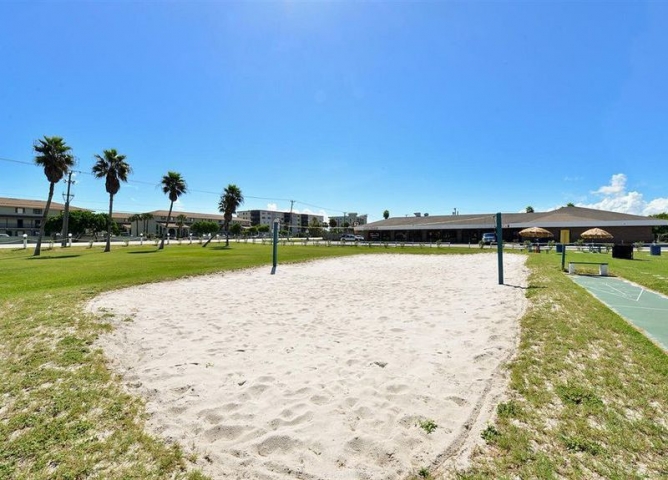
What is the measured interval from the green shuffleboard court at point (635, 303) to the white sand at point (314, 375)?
80.5 inches

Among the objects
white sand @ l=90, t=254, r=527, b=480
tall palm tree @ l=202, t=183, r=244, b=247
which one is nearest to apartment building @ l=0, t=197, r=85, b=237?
tall palm tree @ l=202, t=183, r=244, b=247

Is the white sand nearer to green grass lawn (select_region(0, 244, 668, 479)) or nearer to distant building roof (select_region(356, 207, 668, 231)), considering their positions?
green grass lawn (select_region(0, 244, 668, 479))

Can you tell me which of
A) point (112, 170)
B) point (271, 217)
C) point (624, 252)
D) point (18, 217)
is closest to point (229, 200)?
point (112, 170)

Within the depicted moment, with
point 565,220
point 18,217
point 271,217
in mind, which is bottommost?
point 18,217

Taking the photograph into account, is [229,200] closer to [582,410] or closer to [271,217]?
[582,410]

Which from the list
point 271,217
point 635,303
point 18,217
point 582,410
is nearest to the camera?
point 582,410

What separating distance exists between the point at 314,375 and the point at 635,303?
8741mm

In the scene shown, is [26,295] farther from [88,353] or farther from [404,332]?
[404,332]

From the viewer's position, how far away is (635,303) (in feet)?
26.0

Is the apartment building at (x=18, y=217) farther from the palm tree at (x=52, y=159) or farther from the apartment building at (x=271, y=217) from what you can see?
the apartment building at (x=271, y=217)

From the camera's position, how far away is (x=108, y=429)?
9.56ft

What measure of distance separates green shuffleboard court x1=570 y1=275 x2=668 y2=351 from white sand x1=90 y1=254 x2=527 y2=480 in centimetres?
204

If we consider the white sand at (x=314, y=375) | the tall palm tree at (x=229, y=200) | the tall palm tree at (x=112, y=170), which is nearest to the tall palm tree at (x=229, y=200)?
the tall palm tree at (x=229, y=200)

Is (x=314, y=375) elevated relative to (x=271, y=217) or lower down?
lower down
